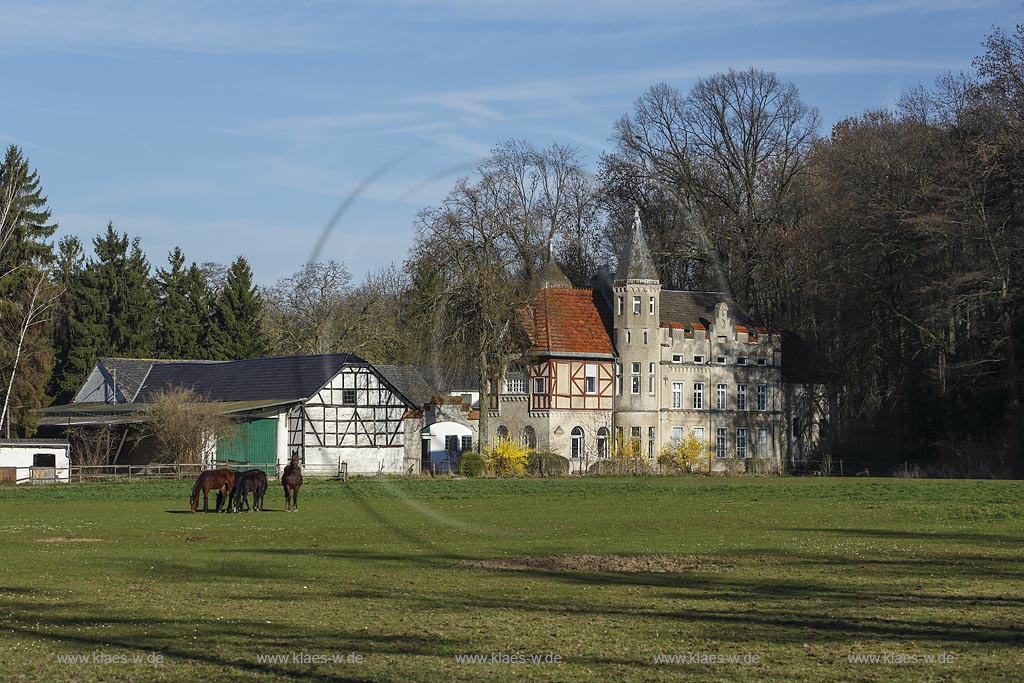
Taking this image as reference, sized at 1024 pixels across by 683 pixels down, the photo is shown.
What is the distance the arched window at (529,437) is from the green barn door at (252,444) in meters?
16.0

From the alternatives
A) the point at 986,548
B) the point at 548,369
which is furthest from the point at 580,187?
the point at 548,369

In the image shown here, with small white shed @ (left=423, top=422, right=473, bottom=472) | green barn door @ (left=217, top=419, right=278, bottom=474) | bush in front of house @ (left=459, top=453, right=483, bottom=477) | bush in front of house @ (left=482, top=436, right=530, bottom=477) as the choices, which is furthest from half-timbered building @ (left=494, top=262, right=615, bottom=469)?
green barn door @ (left=217, top=419, right=278, bottom=474)

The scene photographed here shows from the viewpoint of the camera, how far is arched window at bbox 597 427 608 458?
78.0 m

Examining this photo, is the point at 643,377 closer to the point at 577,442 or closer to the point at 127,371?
the point at 577,442

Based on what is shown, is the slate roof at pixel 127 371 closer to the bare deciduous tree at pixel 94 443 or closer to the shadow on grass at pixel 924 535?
the bare deciduous tree at pixel 94 443

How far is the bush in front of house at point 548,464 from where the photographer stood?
69.4 metres

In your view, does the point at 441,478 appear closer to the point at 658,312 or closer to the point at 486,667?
the point at 658,312

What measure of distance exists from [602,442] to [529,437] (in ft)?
14.4

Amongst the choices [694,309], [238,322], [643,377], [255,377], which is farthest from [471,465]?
[238,322]

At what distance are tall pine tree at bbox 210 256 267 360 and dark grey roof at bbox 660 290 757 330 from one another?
109 feet

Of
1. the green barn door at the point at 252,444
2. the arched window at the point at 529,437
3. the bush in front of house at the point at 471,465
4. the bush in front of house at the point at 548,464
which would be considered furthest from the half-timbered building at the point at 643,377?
the green barn door at the point at 252,444

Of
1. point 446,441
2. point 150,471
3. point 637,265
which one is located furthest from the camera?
point 446,441

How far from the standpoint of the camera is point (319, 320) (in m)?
80.2

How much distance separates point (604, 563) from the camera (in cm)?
2159
